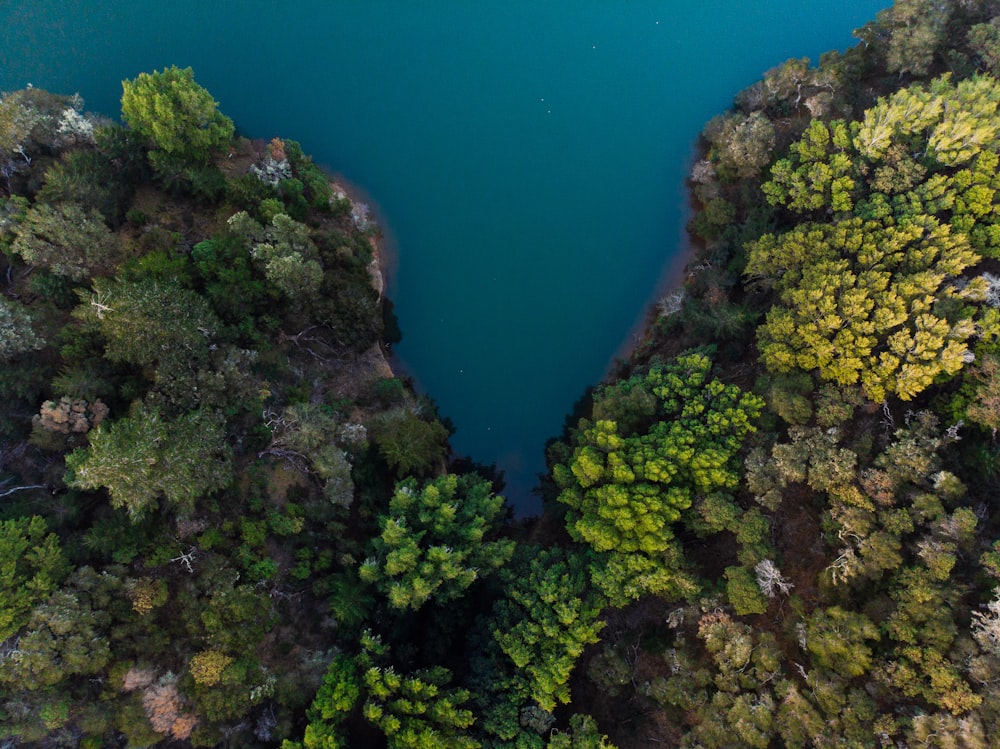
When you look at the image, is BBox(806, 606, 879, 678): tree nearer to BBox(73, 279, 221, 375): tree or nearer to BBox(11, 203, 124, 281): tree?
BBox(73, 279, 221, 375): tree

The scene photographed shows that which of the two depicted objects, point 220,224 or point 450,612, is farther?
point 220,224

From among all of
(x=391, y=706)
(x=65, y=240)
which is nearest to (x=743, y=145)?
(x=391, y=706)

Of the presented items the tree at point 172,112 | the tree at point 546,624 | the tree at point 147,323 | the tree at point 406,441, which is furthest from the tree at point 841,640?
the tree at point 172,112

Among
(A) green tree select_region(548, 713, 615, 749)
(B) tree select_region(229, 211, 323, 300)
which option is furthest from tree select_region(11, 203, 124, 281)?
(A) green tree select_region(548, 713, 615, 749)

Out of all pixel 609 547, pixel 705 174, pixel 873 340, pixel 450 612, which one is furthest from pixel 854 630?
pixel 705 174

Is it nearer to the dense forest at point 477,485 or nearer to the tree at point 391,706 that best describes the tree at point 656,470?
the dense forest at point 477,485

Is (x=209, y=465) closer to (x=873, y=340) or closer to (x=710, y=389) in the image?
(x=710, y=389)
